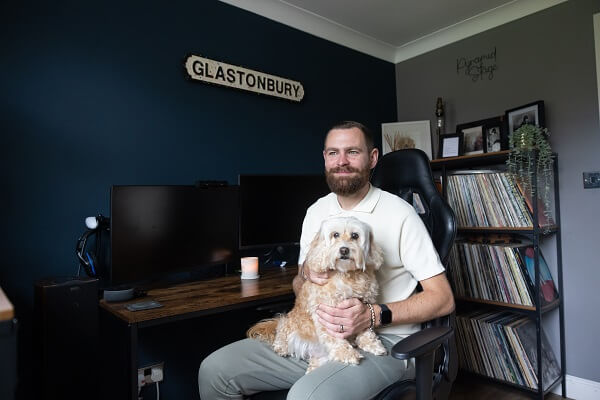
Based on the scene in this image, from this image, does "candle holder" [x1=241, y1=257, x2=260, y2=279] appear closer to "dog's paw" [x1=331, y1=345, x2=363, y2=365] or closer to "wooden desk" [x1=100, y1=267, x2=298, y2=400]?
"wooden desk" [x1=100, y1=267, x2=298, y2=400]

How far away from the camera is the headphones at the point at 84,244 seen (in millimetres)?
1811

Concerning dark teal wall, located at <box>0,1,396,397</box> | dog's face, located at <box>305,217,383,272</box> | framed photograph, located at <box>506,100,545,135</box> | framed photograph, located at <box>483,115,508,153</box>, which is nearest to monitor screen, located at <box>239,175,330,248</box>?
dark teal wall, located at <box>0,1,396,397</box>

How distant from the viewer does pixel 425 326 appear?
151 cm

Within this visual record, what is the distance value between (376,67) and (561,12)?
57.1 inches

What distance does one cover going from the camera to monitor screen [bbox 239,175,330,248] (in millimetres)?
2350

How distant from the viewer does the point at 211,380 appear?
1447mm

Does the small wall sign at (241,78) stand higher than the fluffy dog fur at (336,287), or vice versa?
the small wall sign at (241,78)

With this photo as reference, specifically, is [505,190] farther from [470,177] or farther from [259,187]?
[259,187]

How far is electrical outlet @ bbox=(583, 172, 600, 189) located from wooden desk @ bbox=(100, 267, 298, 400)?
2080mm

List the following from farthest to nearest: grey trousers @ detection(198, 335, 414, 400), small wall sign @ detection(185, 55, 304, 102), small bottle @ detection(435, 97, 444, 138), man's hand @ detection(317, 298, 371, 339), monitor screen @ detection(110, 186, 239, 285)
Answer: small bottle @ detection(435, 97, 444, 138)
small wall sign @ detection(185, 55, 304, 102)
monitor screen @ detection(110, 186, 239, 285)
man's hand @ detection(317, 298, 371, 339)
grey trousers @ detection(198, 335, 414, 400)

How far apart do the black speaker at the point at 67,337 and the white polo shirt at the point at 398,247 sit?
117cm

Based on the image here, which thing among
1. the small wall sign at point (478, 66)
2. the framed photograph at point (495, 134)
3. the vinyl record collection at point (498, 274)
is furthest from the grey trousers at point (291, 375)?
the small wall sign at point (478, 66)

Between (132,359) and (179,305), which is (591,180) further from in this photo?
(132,359)

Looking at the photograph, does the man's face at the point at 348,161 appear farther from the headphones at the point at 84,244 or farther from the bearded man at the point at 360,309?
the headphones at the point at 84,244
